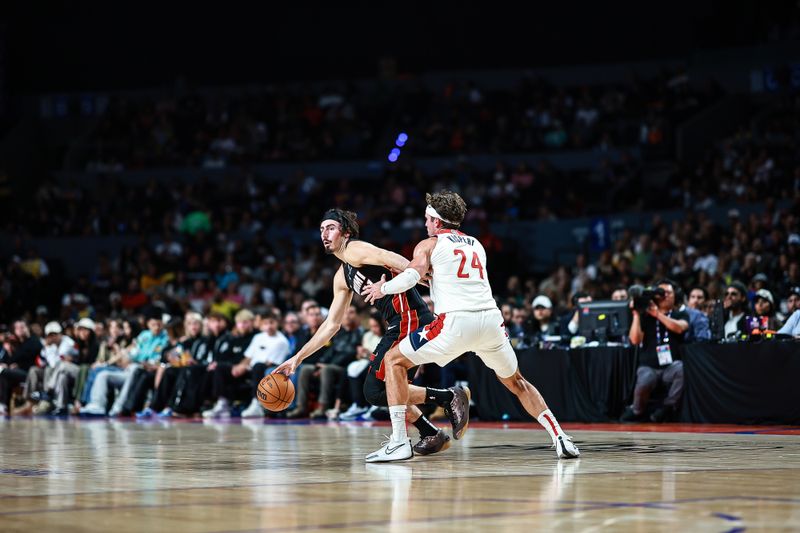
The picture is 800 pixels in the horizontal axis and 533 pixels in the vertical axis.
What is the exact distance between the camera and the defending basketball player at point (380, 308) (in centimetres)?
823

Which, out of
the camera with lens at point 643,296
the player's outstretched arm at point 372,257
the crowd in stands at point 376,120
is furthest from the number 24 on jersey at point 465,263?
the crowd in stands at point 376,120

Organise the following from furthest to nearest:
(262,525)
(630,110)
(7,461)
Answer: (630,110) → (7,461) → (262,525)

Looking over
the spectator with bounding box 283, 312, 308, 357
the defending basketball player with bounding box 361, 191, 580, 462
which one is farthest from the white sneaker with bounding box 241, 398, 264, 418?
the defending basketball player with bounding box 361, 191, 580, 462

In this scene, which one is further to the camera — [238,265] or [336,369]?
[238,265]

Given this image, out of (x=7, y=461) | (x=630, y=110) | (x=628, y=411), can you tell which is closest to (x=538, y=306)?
(x=628, y=411)

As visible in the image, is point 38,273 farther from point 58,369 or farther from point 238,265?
point 58,369

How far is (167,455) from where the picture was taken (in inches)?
343

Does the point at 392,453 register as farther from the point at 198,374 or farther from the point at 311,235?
the point at 311,235

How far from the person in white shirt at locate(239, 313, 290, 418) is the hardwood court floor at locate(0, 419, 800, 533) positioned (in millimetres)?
5131

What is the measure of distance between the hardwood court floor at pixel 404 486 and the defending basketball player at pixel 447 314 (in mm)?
400

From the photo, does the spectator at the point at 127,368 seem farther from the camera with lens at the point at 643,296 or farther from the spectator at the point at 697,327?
the spectator at the point at 697,327

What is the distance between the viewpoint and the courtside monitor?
524 inches

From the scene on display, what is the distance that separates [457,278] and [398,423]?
1.10 m

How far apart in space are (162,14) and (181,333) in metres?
16.4
